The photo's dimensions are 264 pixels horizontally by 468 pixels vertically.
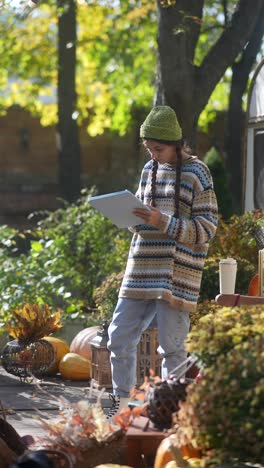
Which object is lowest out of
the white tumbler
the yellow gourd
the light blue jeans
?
the yellow gourd

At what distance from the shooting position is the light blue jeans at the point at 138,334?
23.3 feet

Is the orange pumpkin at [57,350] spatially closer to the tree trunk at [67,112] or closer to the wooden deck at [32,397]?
the wooden deck at [32,397]

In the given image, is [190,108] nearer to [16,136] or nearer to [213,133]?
[213,133]

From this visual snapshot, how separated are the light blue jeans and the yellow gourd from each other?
288 centimetres

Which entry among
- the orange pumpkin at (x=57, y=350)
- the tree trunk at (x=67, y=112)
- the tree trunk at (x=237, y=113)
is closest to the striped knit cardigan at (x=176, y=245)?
the orange pumpkin at (x=57, y=350)

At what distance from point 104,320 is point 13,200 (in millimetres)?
21226

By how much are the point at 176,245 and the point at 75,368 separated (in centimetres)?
331

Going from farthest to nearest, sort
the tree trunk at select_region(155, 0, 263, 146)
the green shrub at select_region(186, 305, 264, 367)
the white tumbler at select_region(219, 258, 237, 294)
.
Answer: the tree trunk at select_region(155, 0, 263, 146) → the white tumbler at select_region(219, 258, 237, 294) → the green shrub at select_region(186, 305, 264, 367)

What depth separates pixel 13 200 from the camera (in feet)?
101

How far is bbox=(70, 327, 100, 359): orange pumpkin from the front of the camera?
34.3ft

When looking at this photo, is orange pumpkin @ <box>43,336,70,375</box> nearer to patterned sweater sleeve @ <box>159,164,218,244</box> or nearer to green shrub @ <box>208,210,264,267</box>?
green shrub @ <box>208,210,264,267</box>

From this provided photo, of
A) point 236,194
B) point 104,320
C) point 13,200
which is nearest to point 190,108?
point 104,320

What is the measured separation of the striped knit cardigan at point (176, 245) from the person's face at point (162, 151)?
0.06m

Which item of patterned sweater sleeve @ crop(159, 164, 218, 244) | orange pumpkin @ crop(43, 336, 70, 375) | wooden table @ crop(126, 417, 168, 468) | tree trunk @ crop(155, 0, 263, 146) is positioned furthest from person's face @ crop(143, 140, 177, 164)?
tree trunk @ crop(155, 0, 263, 146)
